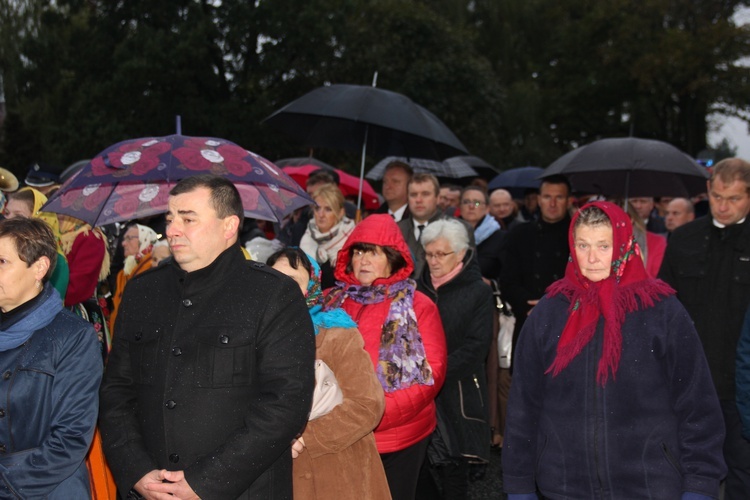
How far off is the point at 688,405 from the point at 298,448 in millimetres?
1610

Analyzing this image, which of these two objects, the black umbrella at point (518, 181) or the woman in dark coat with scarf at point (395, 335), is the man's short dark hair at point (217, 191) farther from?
the black umbrella at point (518, 181)

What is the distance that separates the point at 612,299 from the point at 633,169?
13.5 ft

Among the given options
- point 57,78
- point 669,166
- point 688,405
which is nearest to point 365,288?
point 688,405

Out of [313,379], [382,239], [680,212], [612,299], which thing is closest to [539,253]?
[680,212]

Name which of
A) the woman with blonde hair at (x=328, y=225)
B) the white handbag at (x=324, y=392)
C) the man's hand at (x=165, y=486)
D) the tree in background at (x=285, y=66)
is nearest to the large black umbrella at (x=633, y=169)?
the woman with blonde hair at (x=328, y=225)

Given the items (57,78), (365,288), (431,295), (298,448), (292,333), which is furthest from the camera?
(57,78)

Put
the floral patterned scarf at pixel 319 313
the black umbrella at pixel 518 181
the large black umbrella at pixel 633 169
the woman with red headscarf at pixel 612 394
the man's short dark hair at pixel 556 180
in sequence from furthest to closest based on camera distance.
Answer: the black umbrella at pixel 518 181, the large black umbrella at pixel 633 169, the man's short dark hair at pixel 556 180, the floral patterned scarf at pixel 319 313, the woman with red headscarf at pixel 612 394

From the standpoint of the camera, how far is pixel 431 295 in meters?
5.51

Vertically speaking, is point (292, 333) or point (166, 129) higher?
point (166, 129)

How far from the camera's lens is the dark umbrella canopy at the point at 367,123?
22.9 feet

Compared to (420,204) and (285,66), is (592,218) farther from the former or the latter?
(285,66)

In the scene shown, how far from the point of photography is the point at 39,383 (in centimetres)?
327

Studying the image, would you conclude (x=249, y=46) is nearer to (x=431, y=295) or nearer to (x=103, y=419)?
(x=431, y=295)

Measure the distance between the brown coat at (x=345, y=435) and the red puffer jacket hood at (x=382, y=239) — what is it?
785mm
